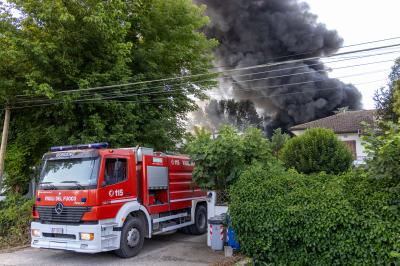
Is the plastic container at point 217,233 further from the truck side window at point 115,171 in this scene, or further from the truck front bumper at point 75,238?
the truck side window at point 115,171

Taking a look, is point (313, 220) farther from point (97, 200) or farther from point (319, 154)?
point (319, 154)

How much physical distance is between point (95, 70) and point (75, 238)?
599 cm

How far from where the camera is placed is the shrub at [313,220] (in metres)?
5.76

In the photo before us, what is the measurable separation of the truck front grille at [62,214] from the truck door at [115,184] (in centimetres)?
46

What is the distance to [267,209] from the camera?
679 cm

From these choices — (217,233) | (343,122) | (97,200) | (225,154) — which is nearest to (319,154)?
(225,154)

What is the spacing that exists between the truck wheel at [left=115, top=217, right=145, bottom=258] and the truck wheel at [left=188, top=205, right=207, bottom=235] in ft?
9.06

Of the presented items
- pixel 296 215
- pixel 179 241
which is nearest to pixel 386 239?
pixel 296 215

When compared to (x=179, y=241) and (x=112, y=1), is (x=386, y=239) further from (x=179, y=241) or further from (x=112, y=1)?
(x=112, y=1)

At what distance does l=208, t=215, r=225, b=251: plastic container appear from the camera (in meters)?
8.50

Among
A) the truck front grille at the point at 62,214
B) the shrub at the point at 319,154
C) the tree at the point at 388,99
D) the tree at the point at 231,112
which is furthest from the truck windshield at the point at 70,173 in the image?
the tree at the point at 231,112

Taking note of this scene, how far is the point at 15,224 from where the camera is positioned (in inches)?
433

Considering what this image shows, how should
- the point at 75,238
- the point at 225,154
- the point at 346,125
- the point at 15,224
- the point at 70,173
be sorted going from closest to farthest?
1. the point at 75,238
2. the point at 70,173
3. the point at 225,154
4. the point at 15,224
5. the point at 346,125

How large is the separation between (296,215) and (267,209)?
23.0 inches
